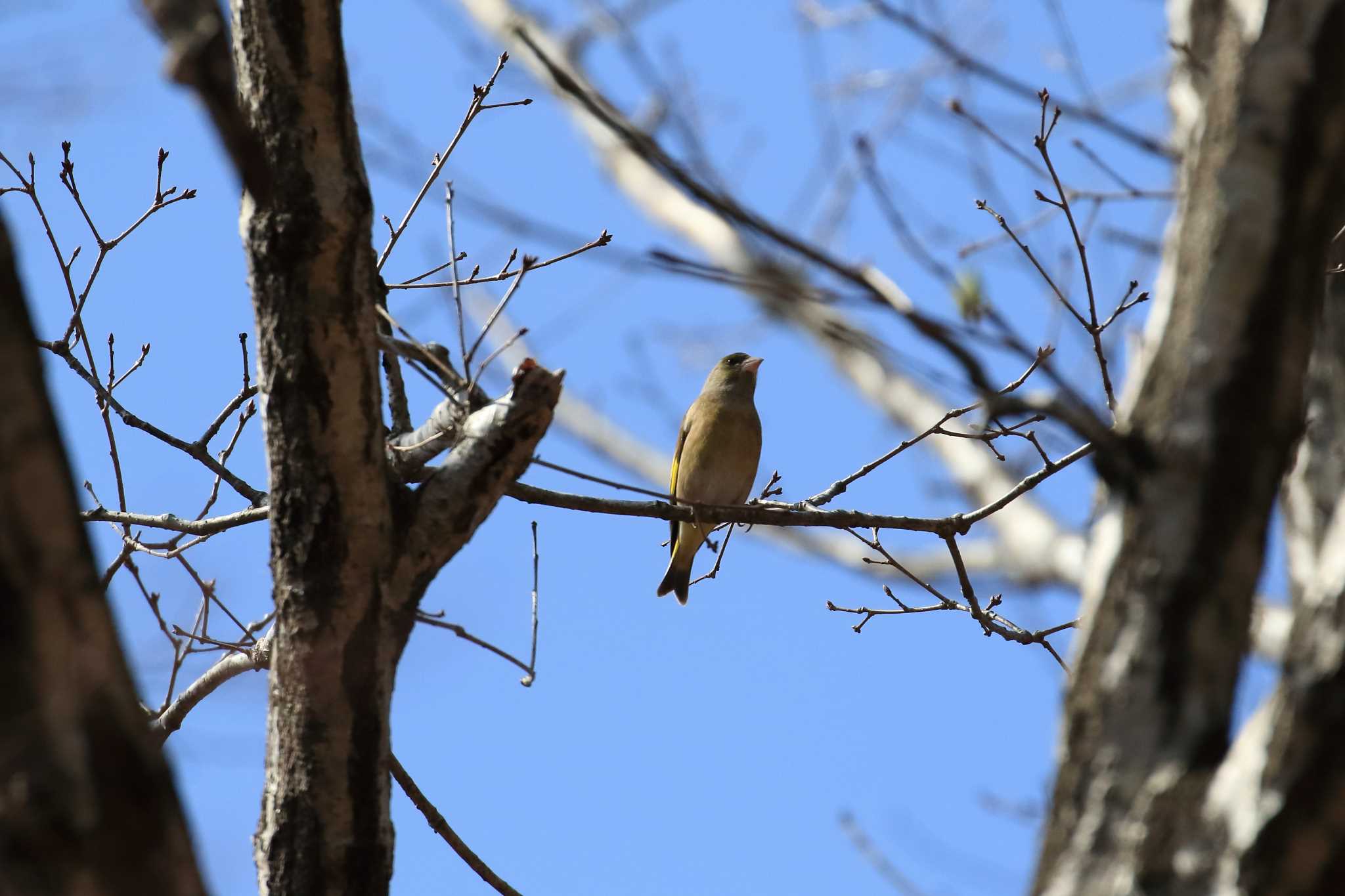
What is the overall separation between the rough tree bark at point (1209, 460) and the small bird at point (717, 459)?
5.20 metres

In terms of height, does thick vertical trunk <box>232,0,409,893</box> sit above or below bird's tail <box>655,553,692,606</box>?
below

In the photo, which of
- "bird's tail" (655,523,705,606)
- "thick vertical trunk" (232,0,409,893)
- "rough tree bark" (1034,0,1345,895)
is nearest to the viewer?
"rough tree bark" (1034,0,1345,895)

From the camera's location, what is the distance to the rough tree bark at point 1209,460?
1674mm

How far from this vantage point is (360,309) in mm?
2494

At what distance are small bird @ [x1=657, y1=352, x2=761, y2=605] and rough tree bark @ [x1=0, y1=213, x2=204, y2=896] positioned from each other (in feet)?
17.7

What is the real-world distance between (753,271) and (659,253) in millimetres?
169

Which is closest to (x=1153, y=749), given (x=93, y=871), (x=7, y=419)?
(x=93, y=871)

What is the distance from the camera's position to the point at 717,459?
7.13 m

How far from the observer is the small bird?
278 inches

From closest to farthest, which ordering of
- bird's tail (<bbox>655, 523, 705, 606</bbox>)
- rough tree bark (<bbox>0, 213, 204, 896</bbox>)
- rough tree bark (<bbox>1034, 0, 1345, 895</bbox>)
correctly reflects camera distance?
rough tree bark (<bbox>0, 213, 204, 896</bbox>), rough tree bark (<bbox>1034, 0, 1345, 895</bbox>), bird's tail (<bbox>655, 523, 705, 606</bbox>)

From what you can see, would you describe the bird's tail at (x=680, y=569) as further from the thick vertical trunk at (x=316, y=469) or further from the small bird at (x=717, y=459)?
the thick vertical trunk at (x=316, y=469)

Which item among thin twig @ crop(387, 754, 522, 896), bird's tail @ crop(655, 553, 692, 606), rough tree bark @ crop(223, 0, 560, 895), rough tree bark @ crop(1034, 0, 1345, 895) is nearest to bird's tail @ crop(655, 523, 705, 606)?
bird's tail @ crop(655, 553, 692, 606)

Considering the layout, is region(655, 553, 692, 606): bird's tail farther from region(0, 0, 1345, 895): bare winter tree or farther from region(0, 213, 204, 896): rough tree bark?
region(0, 213, 204, 896): rough tree bark

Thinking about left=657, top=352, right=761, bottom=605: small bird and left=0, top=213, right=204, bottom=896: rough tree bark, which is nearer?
left=0, top=213, right=204, bottom=896: rough tree bark
